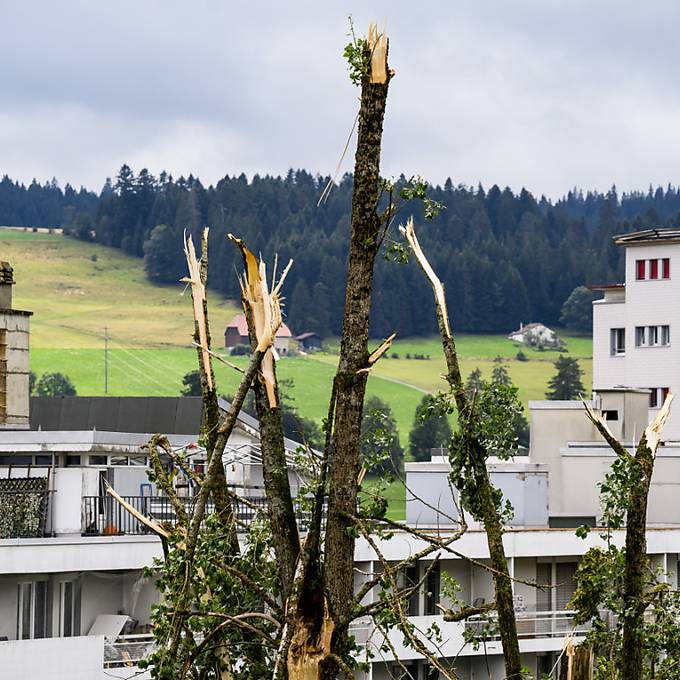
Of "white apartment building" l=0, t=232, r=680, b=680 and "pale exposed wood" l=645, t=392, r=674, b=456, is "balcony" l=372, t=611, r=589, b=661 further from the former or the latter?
"pale exposed wood" l=645, t=392, r=674, b=456

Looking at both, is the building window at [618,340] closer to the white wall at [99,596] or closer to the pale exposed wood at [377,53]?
the white wall at [99,596]

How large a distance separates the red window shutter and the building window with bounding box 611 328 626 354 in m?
2.81

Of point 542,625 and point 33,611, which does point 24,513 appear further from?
point 542,625

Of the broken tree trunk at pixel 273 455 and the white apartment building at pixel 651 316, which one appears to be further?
the white apartment building at pixel 651 316

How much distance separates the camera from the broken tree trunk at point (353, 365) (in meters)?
14.5

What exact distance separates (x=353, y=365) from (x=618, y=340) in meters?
67.4

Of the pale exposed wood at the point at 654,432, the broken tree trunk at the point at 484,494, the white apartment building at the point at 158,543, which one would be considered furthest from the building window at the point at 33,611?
the pale exposed wood at the point at 654,432

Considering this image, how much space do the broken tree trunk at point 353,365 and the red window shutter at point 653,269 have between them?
65850 mm

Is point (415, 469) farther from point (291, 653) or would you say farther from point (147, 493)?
point (291, 653)

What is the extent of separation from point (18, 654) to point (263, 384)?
17.2 m

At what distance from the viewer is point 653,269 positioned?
79.2 metres

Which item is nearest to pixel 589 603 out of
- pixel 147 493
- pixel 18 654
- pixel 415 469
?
pixel 18 654

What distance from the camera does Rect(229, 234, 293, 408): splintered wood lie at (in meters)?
15.0

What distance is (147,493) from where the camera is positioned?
3675 cm
